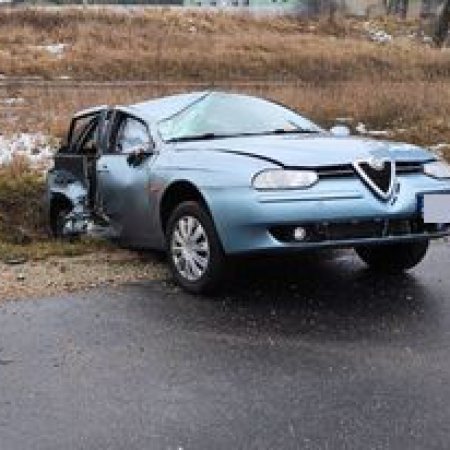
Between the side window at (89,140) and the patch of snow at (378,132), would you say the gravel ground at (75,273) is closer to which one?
the side window at (89,140)

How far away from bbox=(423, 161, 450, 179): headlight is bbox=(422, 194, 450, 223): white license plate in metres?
0.20

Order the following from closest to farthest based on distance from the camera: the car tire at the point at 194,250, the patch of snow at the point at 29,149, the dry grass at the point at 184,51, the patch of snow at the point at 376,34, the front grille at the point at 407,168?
the car tire at the point at 194,250
the front grille at the point at 407,168
the patch of snow at the point at 29,149
the dry grass at the point at 184,51
the patch of snow at the point at 376,34

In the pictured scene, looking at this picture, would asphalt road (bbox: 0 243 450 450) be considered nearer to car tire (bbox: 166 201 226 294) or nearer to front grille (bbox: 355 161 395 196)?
car tire (bbox: 166 201 226 294)

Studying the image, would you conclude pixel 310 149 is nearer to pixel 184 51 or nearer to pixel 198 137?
pixel 198 137

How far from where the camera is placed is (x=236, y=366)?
17.0 feet

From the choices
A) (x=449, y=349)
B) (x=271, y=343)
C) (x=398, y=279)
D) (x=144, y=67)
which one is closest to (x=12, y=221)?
(x=398, y=279)

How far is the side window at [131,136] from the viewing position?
7780 mm

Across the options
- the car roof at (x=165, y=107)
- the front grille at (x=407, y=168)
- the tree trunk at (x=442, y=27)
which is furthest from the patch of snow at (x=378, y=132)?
the tree trunk at (x=442, y=27)

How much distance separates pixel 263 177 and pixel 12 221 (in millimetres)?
4419

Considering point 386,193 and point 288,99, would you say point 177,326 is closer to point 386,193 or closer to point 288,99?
point 386,193

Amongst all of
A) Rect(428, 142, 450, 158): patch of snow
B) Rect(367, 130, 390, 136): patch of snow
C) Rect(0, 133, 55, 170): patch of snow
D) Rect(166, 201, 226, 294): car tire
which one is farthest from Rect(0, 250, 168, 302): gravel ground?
Rect(367, 130, 390, 136): patch of snow

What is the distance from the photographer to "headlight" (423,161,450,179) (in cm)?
674

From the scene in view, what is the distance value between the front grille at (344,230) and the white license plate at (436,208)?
0.14 m

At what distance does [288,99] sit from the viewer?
17984 mm
